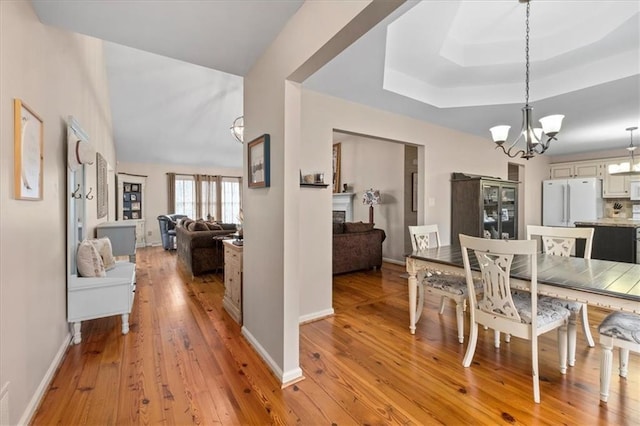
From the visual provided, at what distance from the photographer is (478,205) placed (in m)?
4.34

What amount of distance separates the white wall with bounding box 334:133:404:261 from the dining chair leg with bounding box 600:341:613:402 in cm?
407

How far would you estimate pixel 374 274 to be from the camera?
4895 mm

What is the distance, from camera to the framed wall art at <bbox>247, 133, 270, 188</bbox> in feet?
6.98

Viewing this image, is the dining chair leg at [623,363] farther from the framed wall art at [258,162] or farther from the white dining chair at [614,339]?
the framed wall art at [258,162]

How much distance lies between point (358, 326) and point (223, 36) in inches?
107

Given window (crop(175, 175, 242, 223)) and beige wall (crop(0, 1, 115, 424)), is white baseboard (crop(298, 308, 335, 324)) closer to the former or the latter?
beige wall (crop(0, 1, 115, 424))

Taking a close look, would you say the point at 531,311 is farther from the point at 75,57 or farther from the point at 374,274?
the point at 75,57

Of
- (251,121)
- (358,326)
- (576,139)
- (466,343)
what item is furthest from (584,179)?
(251,121)

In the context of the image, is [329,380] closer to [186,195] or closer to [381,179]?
[381,179]

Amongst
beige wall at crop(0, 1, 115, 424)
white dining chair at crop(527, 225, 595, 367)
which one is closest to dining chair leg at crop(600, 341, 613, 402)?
white dining chair at crop(527, 225, 595, 367)

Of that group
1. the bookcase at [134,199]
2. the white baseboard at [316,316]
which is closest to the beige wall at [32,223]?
the white baseboard at [316,316]

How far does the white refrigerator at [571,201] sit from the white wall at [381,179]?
353 centimetres

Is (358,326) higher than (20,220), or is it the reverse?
(20,220)

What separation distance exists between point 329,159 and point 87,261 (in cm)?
251
